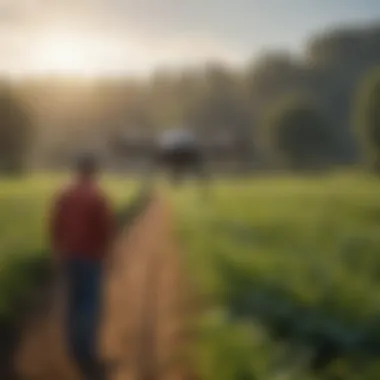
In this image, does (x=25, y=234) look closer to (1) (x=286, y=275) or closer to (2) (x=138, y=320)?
(2) (x=138, y=320)

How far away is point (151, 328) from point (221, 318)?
104mm

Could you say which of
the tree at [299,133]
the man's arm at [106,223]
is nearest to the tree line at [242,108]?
the tree at [299,133]

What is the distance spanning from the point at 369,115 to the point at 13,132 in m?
0.55

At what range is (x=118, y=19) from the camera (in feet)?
4.17

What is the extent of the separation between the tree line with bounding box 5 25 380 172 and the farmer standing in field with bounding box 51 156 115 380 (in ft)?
0.28

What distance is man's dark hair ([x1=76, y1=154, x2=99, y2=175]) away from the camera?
4.06ft

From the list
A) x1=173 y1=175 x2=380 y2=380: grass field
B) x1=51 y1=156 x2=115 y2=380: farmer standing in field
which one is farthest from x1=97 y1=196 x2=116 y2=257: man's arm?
x1=173 y1=175 x2=380 y2=380: grass field

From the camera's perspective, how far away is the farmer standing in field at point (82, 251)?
1218mm

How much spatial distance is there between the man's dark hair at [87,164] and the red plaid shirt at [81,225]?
4 cm

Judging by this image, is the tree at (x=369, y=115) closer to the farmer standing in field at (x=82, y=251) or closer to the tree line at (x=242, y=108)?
the tree line at (x=242, y=108)

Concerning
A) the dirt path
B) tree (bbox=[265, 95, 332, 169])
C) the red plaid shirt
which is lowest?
the dirt path

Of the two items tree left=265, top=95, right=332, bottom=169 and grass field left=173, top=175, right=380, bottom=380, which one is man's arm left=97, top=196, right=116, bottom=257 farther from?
tree left=265, top=95, right=332, bottom=169

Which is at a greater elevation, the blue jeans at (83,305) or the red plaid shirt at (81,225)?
the red plaid shirt at (81,225)

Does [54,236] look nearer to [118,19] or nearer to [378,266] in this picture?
[118,19]
